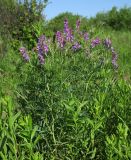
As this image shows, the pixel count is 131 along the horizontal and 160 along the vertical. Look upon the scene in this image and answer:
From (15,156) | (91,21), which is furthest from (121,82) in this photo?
(91,21)

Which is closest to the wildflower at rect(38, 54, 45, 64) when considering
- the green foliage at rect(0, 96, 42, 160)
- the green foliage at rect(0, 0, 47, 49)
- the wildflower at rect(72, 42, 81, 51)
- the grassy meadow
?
the grassy meadow

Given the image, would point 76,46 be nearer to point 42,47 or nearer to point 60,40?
point 60,40

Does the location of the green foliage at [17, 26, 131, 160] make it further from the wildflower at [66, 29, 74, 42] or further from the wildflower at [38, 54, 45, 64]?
the wildflower at [66, 29, 74, 42]

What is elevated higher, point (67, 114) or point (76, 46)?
point (76, 46)

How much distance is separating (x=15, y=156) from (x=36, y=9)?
31.2 feet

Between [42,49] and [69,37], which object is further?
[69,37]

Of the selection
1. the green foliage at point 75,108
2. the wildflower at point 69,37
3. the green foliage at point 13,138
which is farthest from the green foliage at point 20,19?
the green foliage at point 13,138

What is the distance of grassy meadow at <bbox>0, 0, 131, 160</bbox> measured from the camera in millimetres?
2750

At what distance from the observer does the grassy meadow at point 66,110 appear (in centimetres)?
275

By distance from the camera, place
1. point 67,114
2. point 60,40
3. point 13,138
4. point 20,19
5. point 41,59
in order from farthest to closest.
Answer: point 20,19
point 60,40
point 41,59
point 67,114
point 13,138

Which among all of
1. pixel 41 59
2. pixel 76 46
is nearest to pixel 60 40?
pixel 76 46

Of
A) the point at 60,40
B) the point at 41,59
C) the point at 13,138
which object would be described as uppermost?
the point at 60,40

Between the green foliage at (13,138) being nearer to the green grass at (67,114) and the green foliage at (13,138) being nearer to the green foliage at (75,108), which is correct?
the green grass at (67,114)

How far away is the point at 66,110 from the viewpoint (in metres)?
3.11
